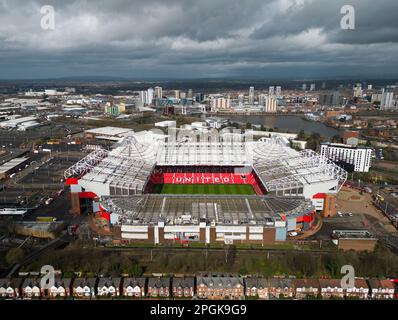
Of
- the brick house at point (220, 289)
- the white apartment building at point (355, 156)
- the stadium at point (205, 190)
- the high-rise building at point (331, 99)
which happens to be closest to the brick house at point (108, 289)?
the brick house at point (220, 289)

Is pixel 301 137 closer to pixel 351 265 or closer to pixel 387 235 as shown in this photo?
pixel 387 235

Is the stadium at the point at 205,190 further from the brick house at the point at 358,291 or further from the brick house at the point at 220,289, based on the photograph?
the brick house at the point at 358,291

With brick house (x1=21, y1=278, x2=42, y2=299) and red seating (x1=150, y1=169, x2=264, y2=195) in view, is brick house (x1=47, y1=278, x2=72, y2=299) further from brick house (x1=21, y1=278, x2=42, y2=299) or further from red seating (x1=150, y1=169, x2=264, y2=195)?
red seating (x1=150, y1=169, x2=264, y2=195)

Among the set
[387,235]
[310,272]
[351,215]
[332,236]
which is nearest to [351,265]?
[310,272]

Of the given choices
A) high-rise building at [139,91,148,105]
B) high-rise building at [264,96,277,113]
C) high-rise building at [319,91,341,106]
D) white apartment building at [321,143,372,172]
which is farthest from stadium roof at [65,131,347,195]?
high-rise building at [319,91,341,106]

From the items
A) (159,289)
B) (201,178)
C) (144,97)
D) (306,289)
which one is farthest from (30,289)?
(144,97)

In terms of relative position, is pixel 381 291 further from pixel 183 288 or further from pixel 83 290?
pixel 83 290
